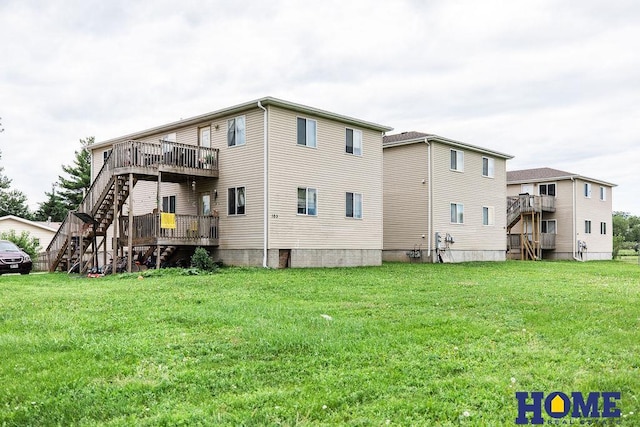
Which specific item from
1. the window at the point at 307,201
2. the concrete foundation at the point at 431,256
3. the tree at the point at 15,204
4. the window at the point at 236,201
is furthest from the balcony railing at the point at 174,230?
the tree at the point at 15,204

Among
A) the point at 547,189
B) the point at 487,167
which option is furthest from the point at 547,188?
the point at 487,167

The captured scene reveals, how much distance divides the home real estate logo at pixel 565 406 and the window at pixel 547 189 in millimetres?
36063

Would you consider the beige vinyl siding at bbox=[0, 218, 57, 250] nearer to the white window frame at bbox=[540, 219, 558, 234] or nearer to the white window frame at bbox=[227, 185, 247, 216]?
the white window frame at bbox=[227, 185, 247, 216]

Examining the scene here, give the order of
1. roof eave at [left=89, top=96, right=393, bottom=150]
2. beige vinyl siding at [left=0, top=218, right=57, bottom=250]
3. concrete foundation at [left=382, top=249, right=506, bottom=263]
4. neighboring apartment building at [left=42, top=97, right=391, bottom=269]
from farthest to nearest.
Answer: beige vinyl siding at [left=0, top=218, right=57, bottom=250] < concrete foundation at [left=382, top=249, right=506, bottom=263] < roof eave at [left=89, top=96, right=393, bottom=150] < neighboring apartment building at [left=42, top=97, right=391, bottom=269]

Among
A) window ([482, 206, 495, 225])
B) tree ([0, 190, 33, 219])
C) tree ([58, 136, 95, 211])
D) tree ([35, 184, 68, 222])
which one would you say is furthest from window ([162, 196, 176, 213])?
tree ([0, 190, 33, 219])

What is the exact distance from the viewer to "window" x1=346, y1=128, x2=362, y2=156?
23.2 metres

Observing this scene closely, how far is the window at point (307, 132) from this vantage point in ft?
70.0

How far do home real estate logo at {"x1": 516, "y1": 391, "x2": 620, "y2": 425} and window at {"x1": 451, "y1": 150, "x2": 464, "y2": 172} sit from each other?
975 inches

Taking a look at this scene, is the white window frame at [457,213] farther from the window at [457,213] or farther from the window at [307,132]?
the window at [307,132]

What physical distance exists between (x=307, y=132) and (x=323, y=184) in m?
2.17

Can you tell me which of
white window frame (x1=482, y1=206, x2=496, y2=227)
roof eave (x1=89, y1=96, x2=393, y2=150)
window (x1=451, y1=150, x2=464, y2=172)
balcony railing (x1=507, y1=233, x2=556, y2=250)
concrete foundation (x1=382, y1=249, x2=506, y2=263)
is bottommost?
concrete foundation (x1=382, y1=249, x2=506, y2=263)

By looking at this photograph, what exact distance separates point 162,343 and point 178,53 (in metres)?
15.6

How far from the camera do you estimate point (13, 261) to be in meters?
20.7

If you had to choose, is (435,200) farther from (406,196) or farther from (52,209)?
(52,209)
